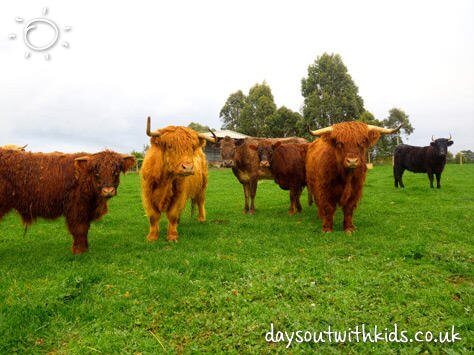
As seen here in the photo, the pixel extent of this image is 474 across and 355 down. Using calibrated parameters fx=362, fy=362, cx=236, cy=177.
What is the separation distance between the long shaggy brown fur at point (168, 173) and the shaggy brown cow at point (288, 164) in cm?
365

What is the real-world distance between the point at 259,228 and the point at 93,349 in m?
5.09

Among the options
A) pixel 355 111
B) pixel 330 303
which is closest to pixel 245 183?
pixel 330 303

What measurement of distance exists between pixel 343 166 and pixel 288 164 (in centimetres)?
352

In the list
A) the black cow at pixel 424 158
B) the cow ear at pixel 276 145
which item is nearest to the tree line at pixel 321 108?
the black cow at pixel 424 158

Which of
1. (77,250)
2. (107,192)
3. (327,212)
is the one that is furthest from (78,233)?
(327,212)

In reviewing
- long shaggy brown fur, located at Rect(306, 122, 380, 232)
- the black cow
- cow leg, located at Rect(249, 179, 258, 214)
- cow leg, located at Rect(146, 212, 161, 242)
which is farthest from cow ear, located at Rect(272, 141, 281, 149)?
the black cow

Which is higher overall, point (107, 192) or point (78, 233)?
point (107, 192)

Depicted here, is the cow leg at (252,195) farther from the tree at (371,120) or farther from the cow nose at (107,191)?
the tree at (371,120)

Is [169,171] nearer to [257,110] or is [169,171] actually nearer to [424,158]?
[424,158]

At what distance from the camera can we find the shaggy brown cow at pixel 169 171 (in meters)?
6.44

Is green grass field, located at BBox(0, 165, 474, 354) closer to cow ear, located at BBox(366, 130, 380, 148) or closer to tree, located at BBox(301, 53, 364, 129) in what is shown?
cow ear, located at BBox(366, 130, 380, 148)

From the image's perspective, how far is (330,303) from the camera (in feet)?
13.5

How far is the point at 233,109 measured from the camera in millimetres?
60781

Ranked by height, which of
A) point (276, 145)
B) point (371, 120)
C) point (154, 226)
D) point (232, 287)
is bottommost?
point (232, 287)
